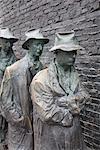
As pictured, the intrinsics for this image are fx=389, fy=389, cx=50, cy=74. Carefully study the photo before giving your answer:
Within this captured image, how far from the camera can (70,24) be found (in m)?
6.39

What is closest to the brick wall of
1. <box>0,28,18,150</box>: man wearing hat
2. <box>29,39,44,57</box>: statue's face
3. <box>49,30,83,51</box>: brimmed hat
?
<box>0,28,18,150</box>: man wearing hat

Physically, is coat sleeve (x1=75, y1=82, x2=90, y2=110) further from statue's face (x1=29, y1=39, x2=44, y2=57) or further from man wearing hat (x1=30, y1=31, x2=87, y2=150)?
statue's face (x1=29, y1=39, x2=44, y2=57)

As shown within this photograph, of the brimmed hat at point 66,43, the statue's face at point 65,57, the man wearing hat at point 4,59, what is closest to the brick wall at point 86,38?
the man wearing hat at point 4,59

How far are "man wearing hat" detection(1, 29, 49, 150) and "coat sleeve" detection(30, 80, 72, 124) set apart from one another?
2.37 feet

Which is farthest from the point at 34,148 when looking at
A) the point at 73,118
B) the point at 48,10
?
the point at 48,10

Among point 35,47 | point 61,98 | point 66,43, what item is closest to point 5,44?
point 35,47

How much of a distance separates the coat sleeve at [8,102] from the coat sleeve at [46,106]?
79cm

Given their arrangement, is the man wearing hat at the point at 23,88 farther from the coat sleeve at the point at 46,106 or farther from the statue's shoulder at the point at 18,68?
the coat sleeve at the point at 46,106

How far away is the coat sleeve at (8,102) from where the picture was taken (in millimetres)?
4634

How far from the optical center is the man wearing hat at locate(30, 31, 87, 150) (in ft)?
12.3

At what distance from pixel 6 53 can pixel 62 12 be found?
5.25 feet

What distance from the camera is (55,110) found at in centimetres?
376

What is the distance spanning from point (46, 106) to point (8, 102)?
102cm

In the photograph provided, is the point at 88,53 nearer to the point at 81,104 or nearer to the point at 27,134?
the point at 27,134
